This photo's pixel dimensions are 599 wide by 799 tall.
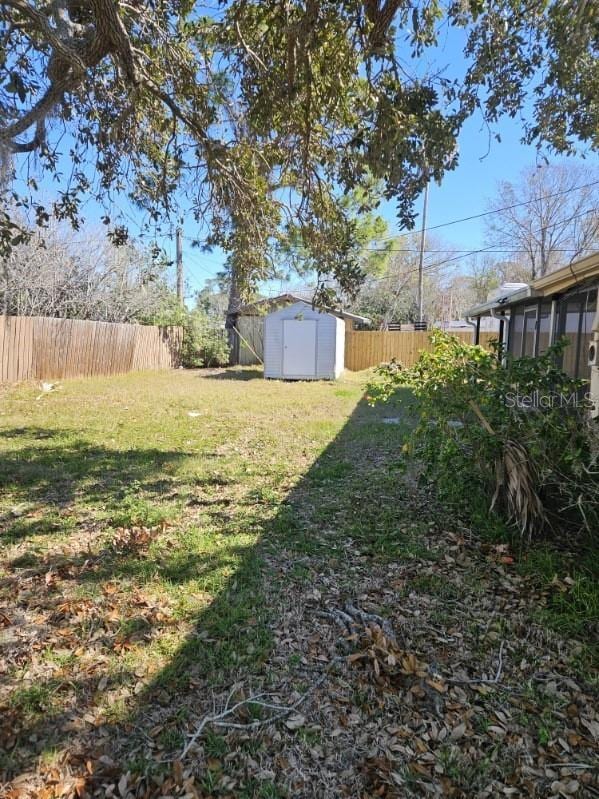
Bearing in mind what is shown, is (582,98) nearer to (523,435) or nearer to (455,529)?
(523,435)

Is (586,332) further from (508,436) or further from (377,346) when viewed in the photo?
(377,346)

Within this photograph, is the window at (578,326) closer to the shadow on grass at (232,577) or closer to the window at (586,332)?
the window at (586,332)

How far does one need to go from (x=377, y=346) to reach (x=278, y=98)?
54.4 feet

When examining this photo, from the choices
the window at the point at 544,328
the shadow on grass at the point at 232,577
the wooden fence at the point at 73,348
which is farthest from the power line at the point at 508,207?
the shadow on grass at the point at 232,577

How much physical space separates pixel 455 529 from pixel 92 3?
4.57m

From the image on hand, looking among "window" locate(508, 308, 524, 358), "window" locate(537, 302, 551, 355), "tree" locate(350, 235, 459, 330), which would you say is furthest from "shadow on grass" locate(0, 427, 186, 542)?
"tree" locate(350, 235, 459, 330)

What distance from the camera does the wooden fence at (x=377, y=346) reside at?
20.0 metres

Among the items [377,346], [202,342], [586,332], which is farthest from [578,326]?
[202,342]

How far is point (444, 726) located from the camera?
75.1 inches

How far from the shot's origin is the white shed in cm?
1562

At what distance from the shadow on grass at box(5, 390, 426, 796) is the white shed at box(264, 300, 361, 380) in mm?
10144

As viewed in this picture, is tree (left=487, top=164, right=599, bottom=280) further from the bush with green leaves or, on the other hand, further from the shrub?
the bush with green leaves

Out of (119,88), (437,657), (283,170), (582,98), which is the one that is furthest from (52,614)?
(582,98)

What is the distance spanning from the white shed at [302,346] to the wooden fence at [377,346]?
4.86 m
